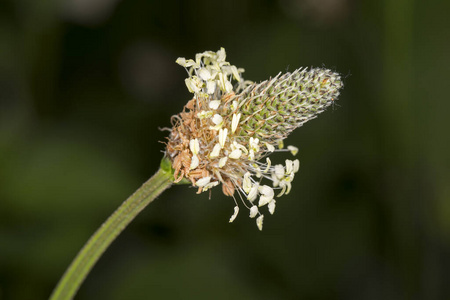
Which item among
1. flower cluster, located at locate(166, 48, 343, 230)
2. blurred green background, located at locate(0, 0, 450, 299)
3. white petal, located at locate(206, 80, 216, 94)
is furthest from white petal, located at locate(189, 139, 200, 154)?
blurred green background, located at locate(0, 0, 450, 299)

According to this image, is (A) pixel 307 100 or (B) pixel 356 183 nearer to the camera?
(A) pixel 307 100

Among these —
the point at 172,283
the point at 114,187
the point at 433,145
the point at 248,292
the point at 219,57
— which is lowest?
the point at 248,292

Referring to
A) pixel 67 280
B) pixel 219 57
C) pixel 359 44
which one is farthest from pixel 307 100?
pixel 359 44

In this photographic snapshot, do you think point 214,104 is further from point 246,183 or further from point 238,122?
point 246,183

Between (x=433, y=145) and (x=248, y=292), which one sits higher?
(x=433, y=145)

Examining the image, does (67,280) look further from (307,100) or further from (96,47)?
(96,47)

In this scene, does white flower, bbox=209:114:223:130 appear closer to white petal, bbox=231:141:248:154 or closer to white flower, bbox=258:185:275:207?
white petal, bbox=231:141:248:154

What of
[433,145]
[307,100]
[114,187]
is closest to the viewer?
[307,100]

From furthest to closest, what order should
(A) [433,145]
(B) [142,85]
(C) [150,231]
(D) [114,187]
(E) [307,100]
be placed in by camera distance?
(A) [433,145] < (B) [142,85] < (C) [150,231] < (D) [114,187] < (E) [307,100]
